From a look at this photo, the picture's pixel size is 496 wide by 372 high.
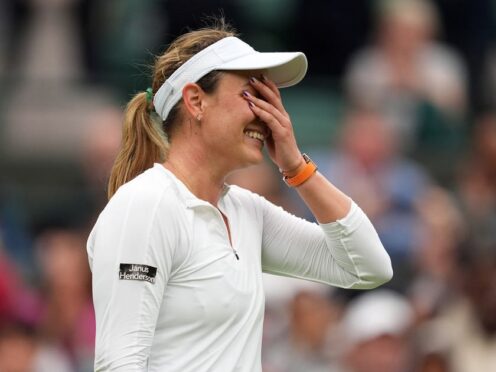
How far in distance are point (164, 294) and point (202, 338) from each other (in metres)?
0.16

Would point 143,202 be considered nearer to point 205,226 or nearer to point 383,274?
point 205,226

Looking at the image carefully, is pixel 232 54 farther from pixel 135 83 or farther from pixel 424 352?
pixel 135 83

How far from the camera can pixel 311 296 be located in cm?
748

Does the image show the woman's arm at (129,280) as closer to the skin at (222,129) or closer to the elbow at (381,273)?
the skin at (222,129)

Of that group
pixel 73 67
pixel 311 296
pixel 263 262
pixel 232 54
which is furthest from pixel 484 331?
pixel 73 67

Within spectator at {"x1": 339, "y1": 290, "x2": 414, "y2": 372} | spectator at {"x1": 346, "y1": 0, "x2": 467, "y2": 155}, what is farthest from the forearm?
spectator at {"x1": 346, "y1": 0, "x2": 467, "y2": 155}

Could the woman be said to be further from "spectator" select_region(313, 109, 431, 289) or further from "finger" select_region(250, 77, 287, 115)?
"spectator" select_region(313, 109, 431, 289)

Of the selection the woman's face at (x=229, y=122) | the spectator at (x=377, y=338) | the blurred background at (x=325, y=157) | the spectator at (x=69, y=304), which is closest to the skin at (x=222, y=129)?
the woman's face at (x=229, y=122)

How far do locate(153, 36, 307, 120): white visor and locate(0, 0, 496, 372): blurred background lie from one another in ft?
7.88

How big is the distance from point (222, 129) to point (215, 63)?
0.19m

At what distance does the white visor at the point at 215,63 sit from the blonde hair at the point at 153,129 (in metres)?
0.03

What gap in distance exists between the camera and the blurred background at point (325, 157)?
7316 millimetres

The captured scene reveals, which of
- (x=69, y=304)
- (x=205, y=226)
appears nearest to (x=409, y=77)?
(x=69, y=304)

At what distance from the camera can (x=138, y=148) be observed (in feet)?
13.7
